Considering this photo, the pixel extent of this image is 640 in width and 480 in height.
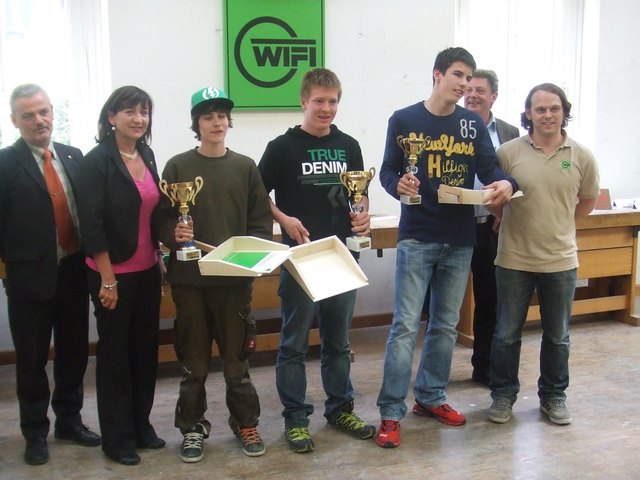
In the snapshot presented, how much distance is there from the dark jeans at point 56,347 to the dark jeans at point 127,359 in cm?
23

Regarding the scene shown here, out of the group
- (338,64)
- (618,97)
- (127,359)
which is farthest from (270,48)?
(618,97)

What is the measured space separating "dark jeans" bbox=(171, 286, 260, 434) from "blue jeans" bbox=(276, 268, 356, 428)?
6.4 inches

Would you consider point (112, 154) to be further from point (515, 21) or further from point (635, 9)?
point (635, 9)

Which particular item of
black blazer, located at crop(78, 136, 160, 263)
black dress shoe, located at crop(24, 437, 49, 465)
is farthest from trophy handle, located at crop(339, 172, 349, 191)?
black dress shoe, located at crop(24, 437, 49, 465)

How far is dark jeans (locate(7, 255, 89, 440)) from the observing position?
256cm

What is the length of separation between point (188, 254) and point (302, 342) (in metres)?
0.66

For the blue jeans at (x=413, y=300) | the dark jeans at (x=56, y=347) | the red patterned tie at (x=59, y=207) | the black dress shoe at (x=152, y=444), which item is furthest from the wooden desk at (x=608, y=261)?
the red patterned tie at (x=59, y=207)

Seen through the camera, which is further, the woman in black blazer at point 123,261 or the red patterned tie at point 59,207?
the red patterned tie at point 59,207

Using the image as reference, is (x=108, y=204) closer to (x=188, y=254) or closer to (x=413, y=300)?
(x=188, y=254)

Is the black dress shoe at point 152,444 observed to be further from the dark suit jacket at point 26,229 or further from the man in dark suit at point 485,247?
the man in dark suit at point 485,247

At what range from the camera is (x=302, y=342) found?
266 centimetres

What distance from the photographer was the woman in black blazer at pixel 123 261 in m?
2.38

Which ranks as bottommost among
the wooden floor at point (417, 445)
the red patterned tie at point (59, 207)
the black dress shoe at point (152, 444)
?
the wooden floor at point (417, 445)

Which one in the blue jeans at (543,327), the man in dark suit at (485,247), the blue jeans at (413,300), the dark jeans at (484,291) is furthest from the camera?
the dark jeans at (484,291)
